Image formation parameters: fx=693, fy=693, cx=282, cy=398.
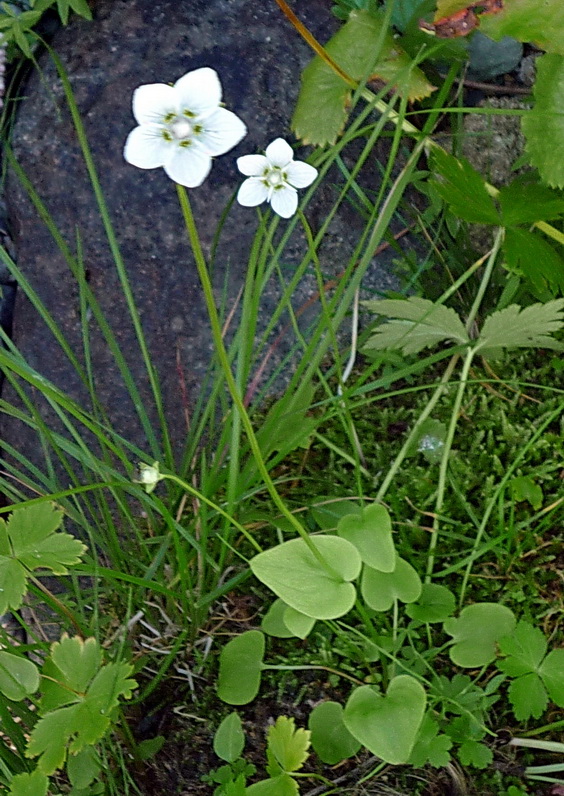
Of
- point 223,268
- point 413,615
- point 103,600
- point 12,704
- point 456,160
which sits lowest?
point 103,600

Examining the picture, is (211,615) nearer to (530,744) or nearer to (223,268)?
(530,744)

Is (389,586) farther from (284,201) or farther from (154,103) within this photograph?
(154,103)

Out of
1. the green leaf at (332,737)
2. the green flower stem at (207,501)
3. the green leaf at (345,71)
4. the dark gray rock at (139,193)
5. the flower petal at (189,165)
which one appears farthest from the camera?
the dark gray rock at (139,193)

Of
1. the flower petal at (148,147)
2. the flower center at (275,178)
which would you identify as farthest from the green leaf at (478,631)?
the flower petal at (148,147)

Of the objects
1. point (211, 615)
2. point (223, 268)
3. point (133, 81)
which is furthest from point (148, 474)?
point (133, 81)

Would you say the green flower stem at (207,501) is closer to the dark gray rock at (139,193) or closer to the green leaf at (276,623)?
the green leaf at (276,623)

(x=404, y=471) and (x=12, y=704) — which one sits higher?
(x=404, y=471)

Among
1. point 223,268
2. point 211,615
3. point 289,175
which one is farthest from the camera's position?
point 223,268
